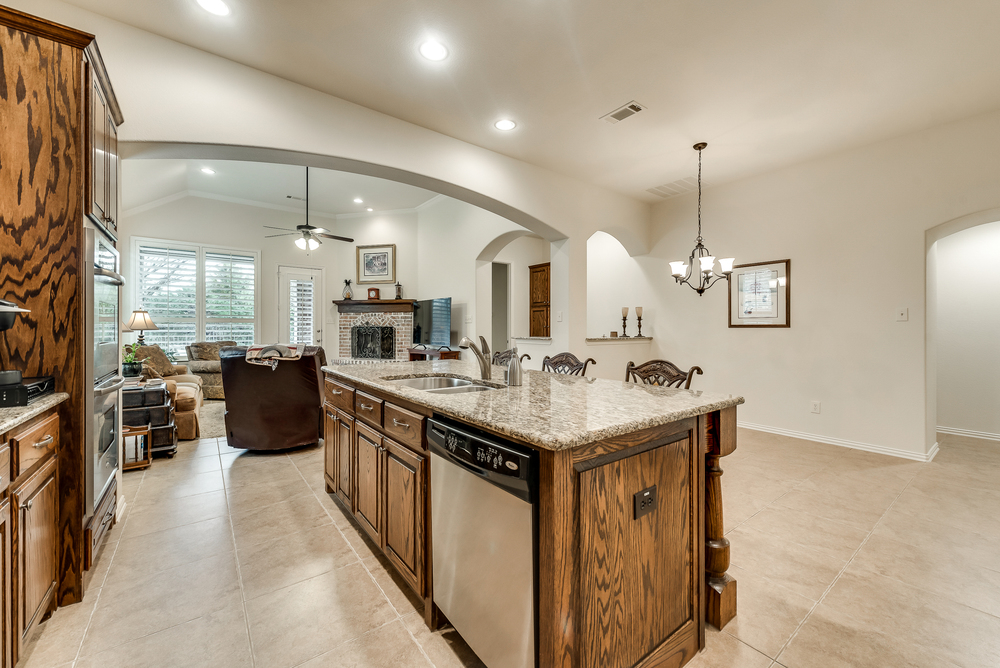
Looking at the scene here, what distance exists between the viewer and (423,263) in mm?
7336

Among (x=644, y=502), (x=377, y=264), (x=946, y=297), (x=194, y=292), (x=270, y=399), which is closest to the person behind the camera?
(x=644, y=502)

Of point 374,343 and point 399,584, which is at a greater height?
point 374,343

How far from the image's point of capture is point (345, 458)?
2303 millimetres

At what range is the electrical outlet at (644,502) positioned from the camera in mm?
1156

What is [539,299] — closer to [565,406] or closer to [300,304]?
[300,304]

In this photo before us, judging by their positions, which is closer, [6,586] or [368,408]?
[6,586]

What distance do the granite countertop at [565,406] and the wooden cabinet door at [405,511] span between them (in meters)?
0.25

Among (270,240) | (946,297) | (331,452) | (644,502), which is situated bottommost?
(331,452)

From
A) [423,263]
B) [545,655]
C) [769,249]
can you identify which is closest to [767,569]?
[545,655]

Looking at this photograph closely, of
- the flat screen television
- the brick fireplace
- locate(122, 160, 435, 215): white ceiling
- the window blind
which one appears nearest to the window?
the window blind

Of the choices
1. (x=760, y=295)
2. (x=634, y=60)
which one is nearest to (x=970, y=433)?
(x=760, y=295)

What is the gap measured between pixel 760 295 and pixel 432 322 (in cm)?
A: 465

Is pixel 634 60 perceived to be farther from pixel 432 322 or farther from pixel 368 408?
pixel 432 322

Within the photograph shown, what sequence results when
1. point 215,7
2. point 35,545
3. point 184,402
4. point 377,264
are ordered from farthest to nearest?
point 377,264 < point 184,402 < point 215,7 < point 35,545
